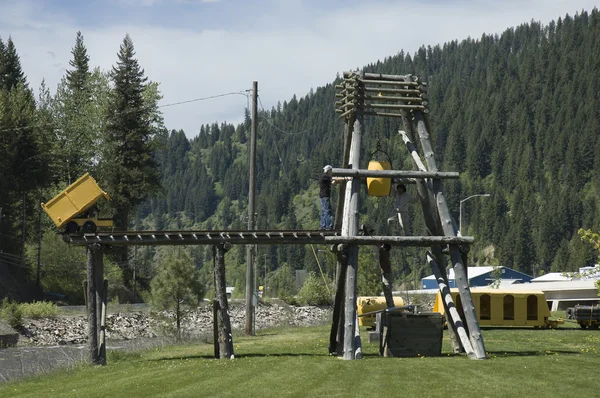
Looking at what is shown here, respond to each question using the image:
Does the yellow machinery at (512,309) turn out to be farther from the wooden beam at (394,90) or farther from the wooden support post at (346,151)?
the wooden beam at (394,90)

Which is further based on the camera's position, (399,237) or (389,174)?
(389,174)

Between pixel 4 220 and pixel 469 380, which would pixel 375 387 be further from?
pixel 4 220

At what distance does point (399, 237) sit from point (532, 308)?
21681 millimetres

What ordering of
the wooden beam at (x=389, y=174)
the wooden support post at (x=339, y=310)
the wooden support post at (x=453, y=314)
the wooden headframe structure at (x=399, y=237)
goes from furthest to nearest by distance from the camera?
the wooden support post at (x=339, y=310) → the wooden beam at (x=389, y=174) → the wooden headframe structure at (x=399, y=237) → the wooden support post at (x=453, y=314)

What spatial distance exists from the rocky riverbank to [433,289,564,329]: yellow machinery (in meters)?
14.3

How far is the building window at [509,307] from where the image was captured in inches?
1709

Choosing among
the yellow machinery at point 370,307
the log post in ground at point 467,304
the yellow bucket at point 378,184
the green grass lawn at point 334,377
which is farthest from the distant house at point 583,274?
the yellow bucket at point 378,184

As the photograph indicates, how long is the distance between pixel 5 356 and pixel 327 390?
28.4m

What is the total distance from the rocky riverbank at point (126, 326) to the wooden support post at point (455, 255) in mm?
23500

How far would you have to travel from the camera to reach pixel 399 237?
78.8ft

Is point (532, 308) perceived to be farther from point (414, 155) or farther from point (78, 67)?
point (78, 67)

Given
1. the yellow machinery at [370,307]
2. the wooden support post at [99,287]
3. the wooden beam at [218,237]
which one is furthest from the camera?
the yellow machinery at [370,307]

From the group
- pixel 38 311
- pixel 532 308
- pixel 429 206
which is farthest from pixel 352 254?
pixel 38 311

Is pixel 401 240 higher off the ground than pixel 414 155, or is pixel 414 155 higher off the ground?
pixel 414 155
